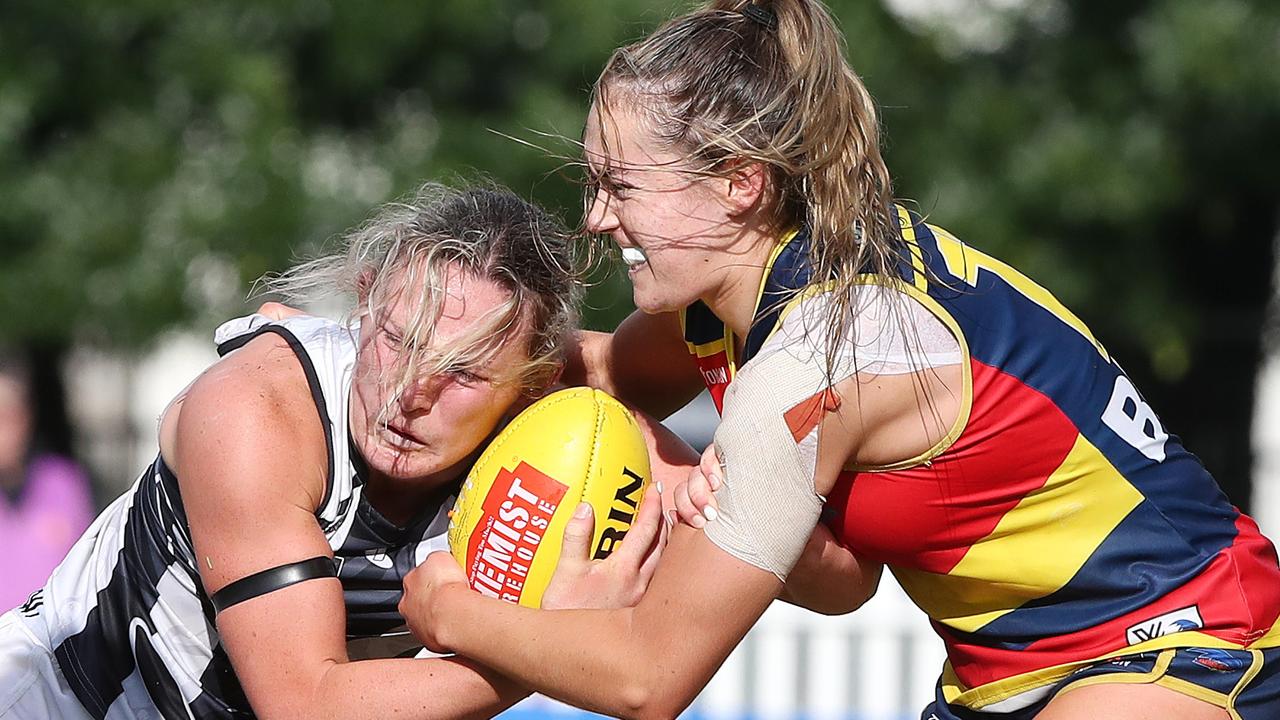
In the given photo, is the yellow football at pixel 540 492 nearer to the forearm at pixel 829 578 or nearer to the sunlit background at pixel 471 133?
the forearm at pixel 829 578

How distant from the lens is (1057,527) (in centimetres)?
269

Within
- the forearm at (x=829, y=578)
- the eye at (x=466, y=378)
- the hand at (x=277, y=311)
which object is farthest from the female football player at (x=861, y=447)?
the hand at (x=277, y=311)

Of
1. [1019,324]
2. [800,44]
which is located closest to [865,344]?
[1019,324]

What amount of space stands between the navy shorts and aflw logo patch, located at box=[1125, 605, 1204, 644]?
0.10 feet

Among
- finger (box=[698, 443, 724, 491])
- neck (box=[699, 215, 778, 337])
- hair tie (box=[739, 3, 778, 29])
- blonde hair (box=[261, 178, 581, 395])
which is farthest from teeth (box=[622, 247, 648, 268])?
hair tie (box=[739, 3, 778, 29])

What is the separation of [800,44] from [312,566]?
134 centimetres

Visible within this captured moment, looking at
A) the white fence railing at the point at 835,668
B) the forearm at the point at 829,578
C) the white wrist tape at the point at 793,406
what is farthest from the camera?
the white fence railing at the point at 835,668

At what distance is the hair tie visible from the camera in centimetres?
280

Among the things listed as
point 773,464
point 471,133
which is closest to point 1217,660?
point 773,464

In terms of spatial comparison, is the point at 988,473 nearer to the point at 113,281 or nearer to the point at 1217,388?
the point at 113,281

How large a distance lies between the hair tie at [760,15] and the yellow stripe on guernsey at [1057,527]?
0.95 m

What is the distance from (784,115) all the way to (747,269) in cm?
29

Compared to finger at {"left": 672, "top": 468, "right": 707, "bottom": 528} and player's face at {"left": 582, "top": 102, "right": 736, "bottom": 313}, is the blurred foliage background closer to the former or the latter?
player's face at {"left": 582, "top": 102, "right": 736, "bottom": 313}

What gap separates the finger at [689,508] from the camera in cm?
264
